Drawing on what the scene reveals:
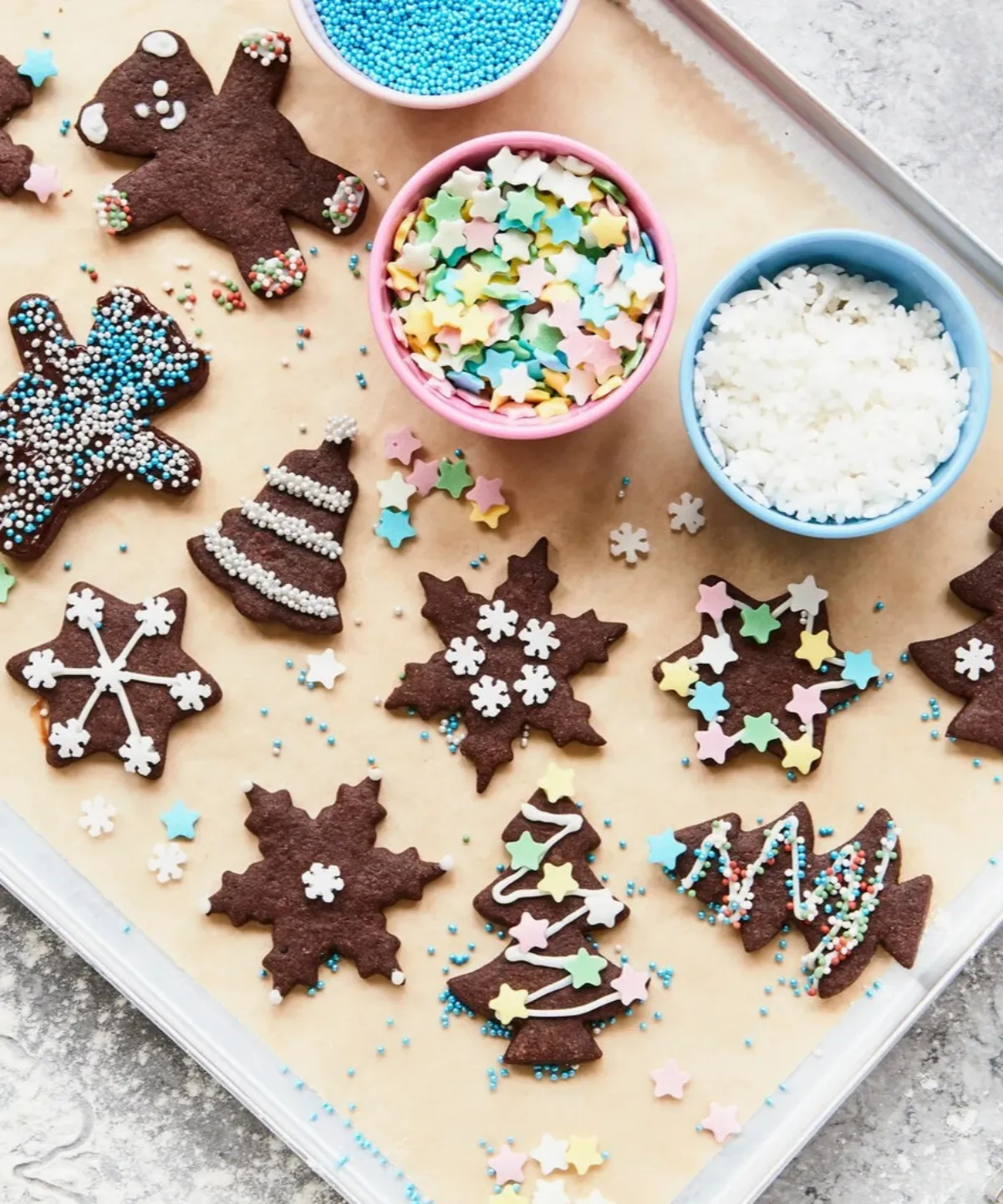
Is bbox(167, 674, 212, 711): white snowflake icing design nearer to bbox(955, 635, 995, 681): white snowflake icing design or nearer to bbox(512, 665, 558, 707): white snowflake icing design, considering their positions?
bbox(512, 665, 558, 707): white snowflake icing design

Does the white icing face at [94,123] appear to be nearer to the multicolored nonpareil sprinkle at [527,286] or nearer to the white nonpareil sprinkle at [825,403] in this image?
the multicolored nonpareil sprinkle at [527,286]

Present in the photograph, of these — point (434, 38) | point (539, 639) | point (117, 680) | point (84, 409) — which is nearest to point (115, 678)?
point (117, 680)

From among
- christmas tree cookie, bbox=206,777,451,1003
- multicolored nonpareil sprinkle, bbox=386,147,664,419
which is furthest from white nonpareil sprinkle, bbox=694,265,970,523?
christmas tree cookie, bbox=206,777,451,1003

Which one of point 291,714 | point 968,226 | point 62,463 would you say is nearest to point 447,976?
point 291,714

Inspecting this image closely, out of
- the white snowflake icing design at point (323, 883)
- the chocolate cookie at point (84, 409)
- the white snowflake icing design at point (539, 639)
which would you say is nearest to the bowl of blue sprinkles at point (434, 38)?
the chocolate cookie at point (84, 409)

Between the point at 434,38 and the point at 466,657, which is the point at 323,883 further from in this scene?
the point at 434,38
